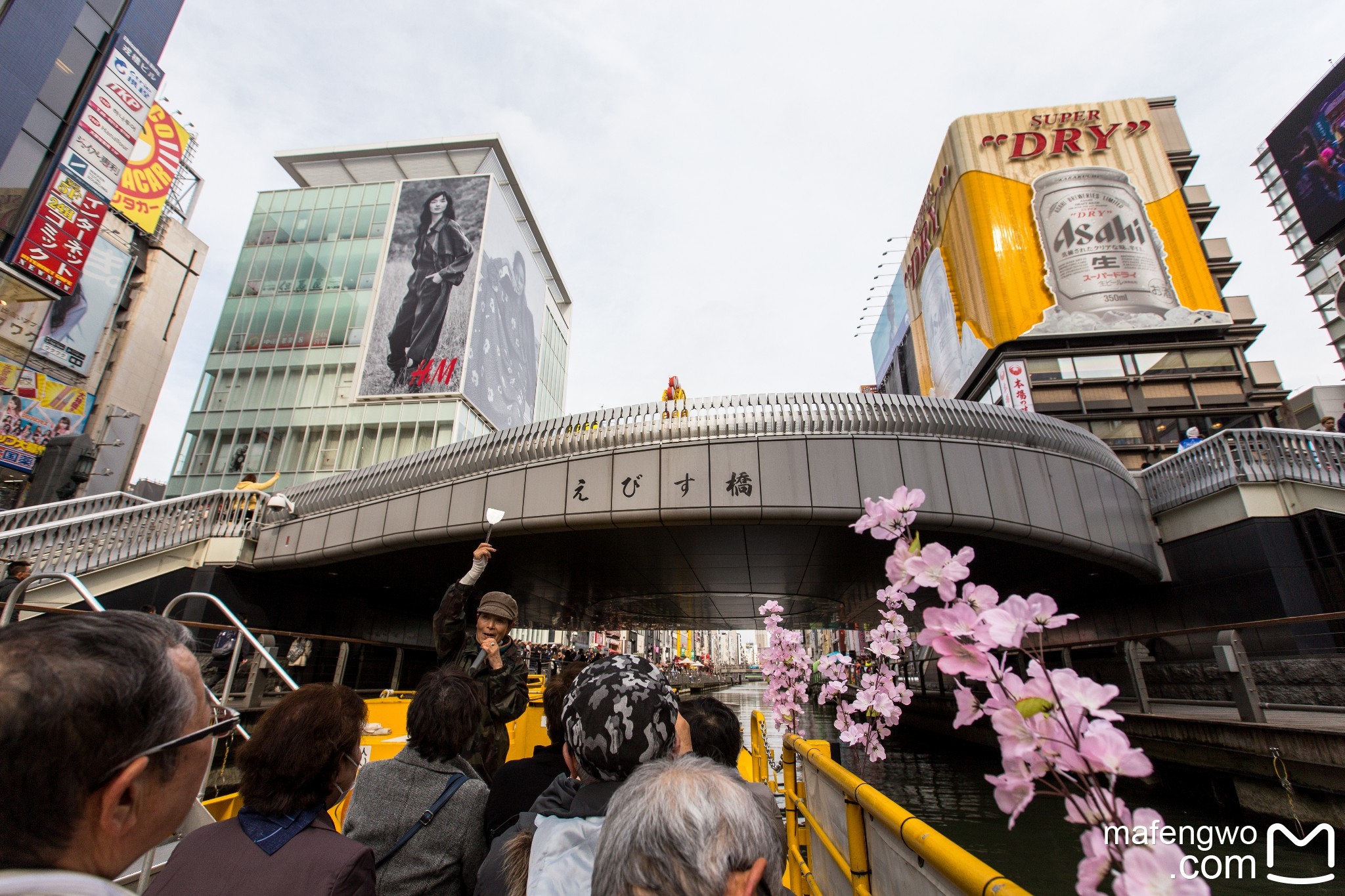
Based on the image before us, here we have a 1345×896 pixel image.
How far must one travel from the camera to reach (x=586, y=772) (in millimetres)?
1773

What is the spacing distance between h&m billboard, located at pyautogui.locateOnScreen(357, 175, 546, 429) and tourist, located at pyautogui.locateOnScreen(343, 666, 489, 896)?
3548 centimetres

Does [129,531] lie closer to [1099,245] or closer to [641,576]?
[641,576]

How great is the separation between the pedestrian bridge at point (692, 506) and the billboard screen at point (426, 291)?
70.6 feet

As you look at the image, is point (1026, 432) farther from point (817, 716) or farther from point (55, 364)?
point (55, 364)

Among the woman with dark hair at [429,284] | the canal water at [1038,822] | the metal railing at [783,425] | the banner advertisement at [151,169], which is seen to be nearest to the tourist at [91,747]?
the canal water at [1038,822]

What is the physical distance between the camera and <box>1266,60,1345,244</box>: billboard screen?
34.0 m

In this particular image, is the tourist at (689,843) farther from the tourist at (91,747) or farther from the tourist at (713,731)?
the tourist at (713,731)

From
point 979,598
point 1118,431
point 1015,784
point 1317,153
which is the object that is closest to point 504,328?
point 1118,431

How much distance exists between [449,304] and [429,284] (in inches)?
80.6

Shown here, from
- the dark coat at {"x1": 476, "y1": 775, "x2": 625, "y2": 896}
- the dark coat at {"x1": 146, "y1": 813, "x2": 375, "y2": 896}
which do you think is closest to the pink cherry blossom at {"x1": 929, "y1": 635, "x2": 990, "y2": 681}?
the dark coat at {"x1": 476, "y1": 775, "x2": 625, "y2": 896}

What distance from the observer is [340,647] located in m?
9.95

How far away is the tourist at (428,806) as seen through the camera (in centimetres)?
221

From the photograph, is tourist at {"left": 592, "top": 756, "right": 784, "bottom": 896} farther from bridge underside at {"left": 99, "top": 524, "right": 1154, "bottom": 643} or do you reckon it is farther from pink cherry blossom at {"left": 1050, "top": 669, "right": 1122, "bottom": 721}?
bridge underside at {"left": 99, "top": 524, "right": 1154, "bottom": 643}

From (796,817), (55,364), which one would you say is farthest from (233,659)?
(55,364)
